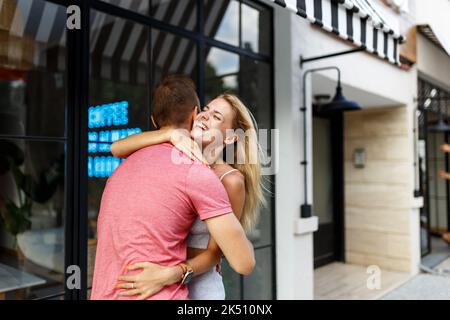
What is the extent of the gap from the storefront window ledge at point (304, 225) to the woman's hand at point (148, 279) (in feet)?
7.90

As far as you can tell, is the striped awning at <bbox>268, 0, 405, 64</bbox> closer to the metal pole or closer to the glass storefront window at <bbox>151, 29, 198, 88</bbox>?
the metal pole

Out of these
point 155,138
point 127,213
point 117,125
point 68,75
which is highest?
point 68,75

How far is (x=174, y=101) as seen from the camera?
95cm

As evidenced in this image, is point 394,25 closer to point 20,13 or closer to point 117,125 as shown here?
point 117,125

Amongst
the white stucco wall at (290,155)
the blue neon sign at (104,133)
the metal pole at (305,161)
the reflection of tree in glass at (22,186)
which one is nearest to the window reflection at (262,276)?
the white stucco wall at (290,155)

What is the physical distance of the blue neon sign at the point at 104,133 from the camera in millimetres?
2168

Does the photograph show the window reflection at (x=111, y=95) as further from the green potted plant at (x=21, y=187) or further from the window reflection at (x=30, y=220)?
the green potted plant at (x=21, y=187)

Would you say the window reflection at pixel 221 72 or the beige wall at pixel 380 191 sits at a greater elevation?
the window reflection at pixel 221 72

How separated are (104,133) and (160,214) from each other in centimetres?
150

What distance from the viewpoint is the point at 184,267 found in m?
0.91

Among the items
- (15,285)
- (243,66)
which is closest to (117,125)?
(15,285)

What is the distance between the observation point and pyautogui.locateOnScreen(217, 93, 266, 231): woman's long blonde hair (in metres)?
1.01

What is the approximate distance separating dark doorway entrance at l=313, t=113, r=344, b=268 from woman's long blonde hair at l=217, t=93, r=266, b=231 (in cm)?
459
